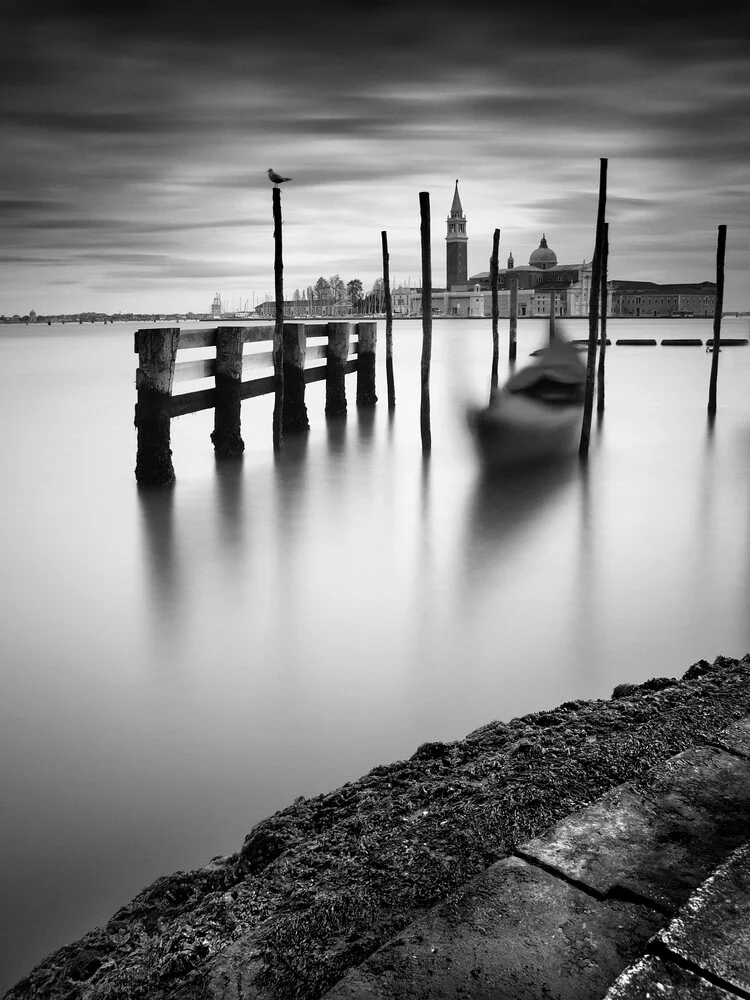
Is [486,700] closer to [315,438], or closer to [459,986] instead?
[459,986]

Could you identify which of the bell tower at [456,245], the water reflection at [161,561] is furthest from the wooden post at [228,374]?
the bell tower at [456,245]

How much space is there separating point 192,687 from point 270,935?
2.72 m

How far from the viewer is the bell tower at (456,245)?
130 m

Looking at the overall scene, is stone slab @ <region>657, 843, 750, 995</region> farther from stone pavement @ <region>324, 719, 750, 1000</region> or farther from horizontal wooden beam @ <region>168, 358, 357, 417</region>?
horizontal wooden beam @ <region>168, 358, 357, 417</region>

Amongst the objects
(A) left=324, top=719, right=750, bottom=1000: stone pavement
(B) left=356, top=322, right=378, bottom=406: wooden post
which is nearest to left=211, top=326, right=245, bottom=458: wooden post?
(B) left=356, top=322, right=378, bottom=406: wooden post

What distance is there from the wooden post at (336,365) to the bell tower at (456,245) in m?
119

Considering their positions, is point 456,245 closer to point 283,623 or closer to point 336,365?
point 336,365

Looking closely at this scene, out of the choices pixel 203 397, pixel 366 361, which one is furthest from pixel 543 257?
pixel 203 397

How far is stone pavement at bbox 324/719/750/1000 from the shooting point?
1.38 meters

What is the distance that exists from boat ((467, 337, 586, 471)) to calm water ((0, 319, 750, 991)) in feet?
1.27

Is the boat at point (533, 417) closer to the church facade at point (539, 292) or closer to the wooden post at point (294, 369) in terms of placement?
the wooden post at point (294, 369)

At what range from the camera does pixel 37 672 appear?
4441 mm

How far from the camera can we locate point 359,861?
1.97 metres

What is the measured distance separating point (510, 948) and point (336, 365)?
12.0m
